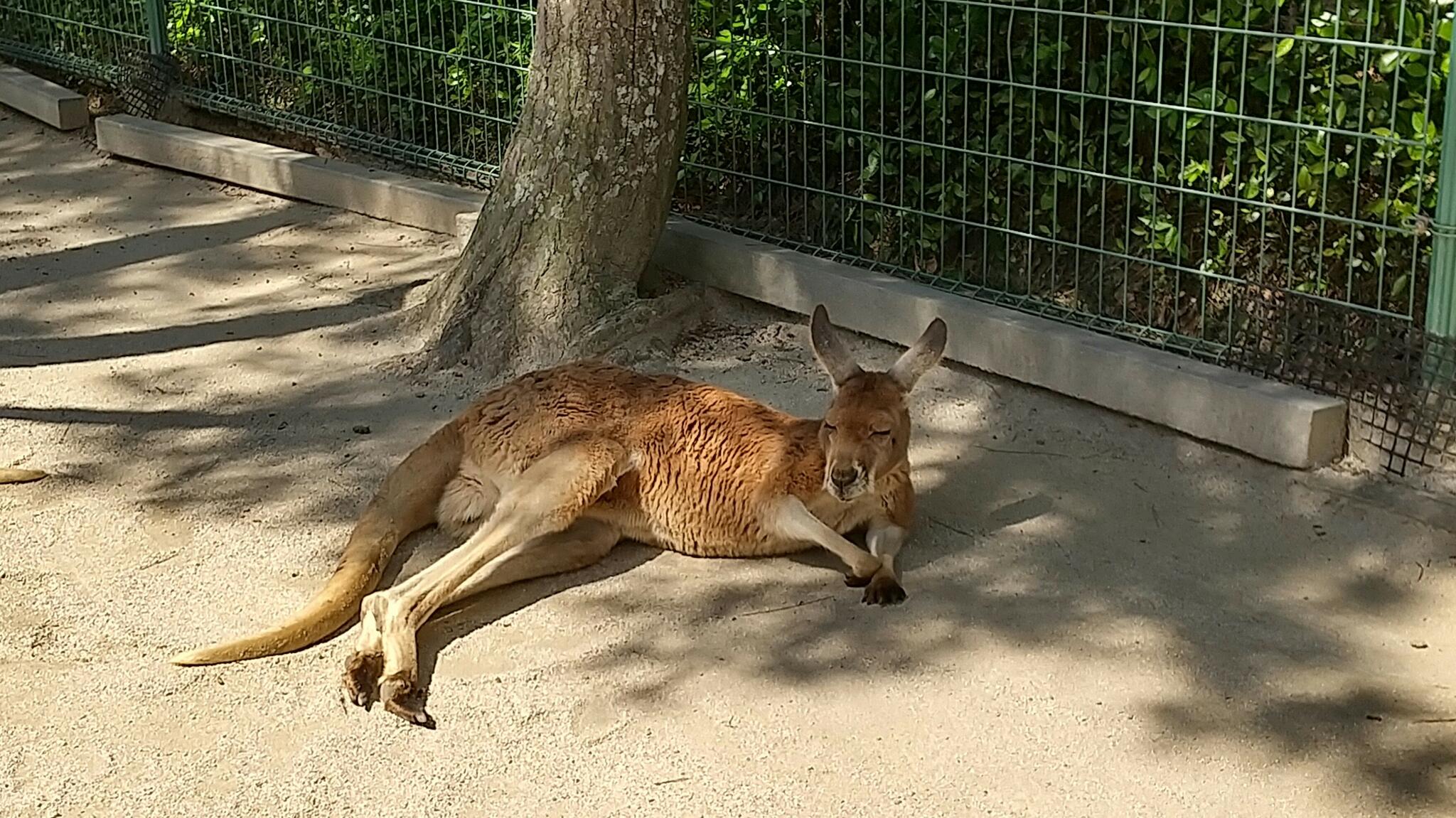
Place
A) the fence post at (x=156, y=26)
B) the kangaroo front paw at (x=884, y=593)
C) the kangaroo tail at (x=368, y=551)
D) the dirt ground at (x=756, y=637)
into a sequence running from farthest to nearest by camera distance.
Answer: the fence post at (x=156, y=26) < the kangaroo front paw at (x=884, y=593) < the kangaroo tail at (x=368, y=551) < the dirt ground at (x=756, y=637)

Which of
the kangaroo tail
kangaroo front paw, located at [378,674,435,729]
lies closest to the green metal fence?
the kangaroo tail

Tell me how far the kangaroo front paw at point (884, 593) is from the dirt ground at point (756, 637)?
4 cm

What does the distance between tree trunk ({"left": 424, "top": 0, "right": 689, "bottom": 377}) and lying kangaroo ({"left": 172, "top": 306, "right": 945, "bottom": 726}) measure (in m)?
1.15

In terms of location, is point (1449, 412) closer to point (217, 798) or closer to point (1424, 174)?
point (1424, 174)

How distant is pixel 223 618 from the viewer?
452 centimetres

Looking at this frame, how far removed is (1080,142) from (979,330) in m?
0.72

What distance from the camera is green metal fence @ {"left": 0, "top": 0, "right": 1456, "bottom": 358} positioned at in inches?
202

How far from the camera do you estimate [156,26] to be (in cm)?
968

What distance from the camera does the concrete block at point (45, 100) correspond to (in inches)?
389

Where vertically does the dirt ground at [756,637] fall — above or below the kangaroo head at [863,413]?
below

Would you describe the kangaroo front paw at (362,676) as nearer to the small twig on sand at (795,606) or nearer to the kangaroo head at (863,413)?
the small twig on sand at (795,606)

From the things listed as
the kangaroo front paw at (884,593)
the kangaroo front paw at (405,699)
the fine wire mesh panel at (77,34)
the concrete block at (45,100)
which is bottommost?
the kangaroo front paw at (405,699)

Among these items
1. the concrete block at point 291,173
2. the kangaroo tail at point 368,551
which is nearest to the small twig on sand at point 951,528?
the kangaroo tail at point 368,551

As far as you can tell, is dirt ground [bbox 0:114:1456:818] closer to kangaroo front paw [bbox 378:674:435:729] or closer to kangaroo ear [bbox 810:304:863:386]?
kangaroo front paw [bbox 378:674:435:729]
